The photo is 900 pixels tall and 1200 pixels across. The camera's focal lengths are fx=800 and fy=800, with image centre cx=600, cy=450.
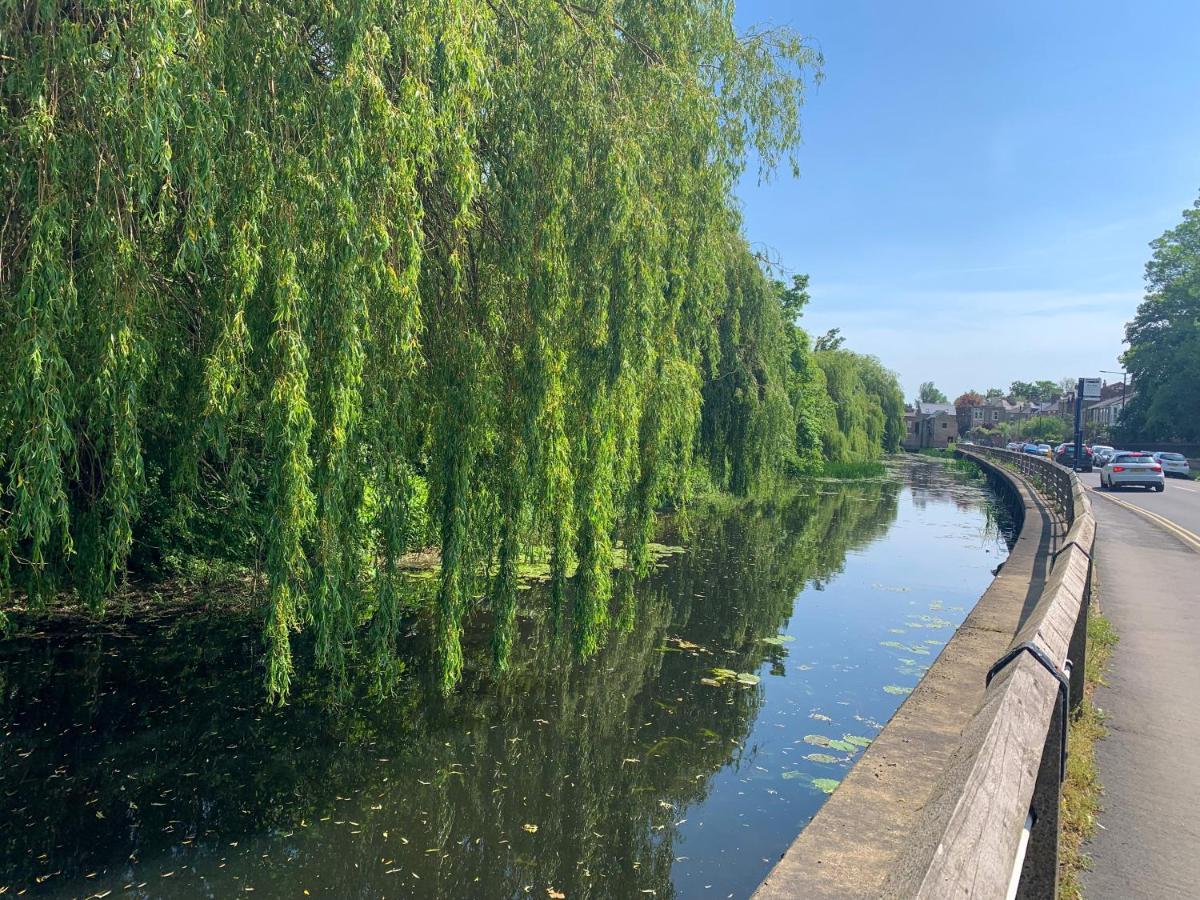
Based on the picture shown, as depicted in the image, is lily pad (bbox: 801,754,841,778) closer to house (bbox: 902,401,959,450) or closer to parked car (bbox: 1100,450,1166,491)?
parked car (bbox: 1100,450,1166,491)

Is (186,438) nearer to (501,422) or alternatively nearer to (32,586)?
(32,586)

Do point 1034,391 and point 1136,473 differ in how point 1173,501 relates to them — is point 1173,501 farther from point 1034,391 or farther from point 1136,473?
point 1034,391

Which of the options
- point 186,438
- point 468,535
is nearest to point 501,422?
point 468,535

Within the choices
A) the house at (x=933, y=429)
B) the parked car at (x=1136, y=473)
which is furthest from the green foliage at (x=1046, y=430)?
the parked car at (x=1136, y=473)

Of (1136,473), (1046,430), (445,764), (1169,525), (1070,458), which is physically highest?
(1046,430)

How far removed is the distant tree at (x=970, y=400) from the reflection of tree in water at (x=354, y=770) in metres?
148

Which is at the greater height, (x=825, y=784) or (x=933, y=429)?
(x=933, y=429)

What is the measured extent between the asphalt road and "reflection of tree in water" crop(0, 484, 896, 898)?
15023 millimetres

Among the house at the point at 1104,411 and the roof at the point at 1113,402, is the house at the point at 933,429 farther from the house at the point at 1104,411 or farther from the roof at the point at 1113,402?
the house at the point at 1104,411

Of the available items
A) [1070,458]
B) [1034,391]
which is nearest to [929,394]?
[1034,391]

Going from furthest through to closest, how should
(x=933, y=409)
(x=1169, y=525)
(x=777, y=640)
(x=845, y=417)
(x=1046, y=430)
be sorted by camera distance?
1. (x=933, y=409)
2. (x=1046, y=430)
3. (x=845, y=417)
4. (x=1169, y=525)
5. (x=777, y=640)

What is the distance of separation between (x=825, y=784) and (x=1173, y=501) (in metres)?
24.0

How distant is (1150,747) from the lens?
516 centimetres

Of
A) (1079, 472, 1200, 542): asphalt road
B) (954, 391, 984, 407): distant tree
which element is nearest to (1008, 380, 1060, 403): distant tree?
(954, 391, 984, 407): distant tree
